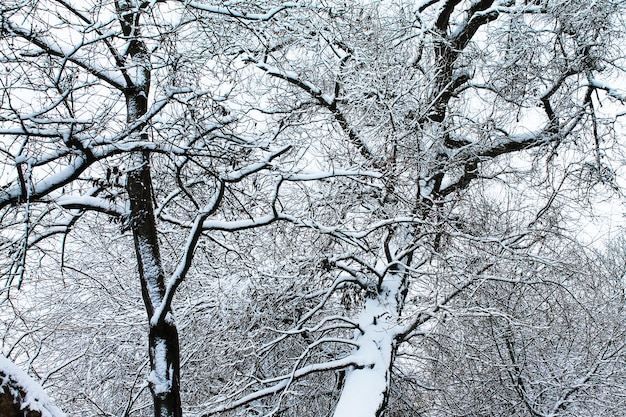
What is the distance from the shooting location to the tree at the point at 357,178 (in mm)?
4770

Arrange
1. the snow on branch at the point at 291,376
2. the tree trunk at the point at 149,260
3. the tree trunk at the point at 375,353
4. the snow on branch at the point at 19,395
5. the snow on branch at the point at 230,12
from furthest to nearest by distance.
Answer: the snow on branch at the point at 291,376 → the tree trunk at the point at 375,353 → the tree trunk at the point at 149,260 → the snow on branch at the point at 230,12 → the snow on branch at the point at 19,395

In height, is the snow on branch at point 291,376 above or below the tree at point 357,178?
below

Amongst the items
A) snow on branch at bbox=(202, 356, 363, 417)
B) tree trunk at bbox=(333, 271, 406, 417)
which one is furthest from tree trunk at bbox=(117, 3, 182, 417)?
tree trunk at bbox=(333, 271, 406, 417)

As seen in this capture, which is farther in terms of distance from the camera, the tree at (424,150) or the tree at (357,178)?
the tree at (424,150)

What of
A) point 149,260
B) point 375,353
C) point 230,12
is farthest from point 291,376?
point 230,12

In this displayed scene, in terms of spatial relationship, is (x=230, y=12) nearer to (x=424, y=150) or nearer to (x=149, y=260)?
(x=149, y=260)

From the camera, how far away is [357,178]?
19.2 feet

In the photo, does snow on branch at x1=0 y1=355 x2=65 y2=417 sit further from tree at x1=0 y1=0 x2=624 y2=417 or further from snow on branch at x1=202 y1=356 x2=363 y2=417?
snow on branch at x1=202 y1=356 x2=363 y2=417

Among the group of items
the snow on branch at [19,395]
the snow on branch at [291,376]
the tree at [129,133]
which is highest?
the tree at [129,133]

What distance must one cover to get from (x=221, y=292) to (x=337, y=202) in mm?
1925

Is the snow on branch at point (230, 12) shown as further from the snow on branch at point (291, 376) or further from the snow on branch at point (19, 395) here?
the snow on branch at point (291, 376)

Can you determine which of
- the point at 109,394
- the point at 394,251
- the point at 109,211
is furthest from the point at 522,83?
the point at 109,394

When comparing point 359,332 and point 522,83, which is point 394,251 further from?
point 522,83

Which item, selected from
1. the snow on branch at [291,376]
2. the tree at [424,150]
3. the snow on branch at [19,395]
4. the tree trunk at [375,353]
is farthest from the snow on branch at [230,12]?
the snow on branch at [291,376]
